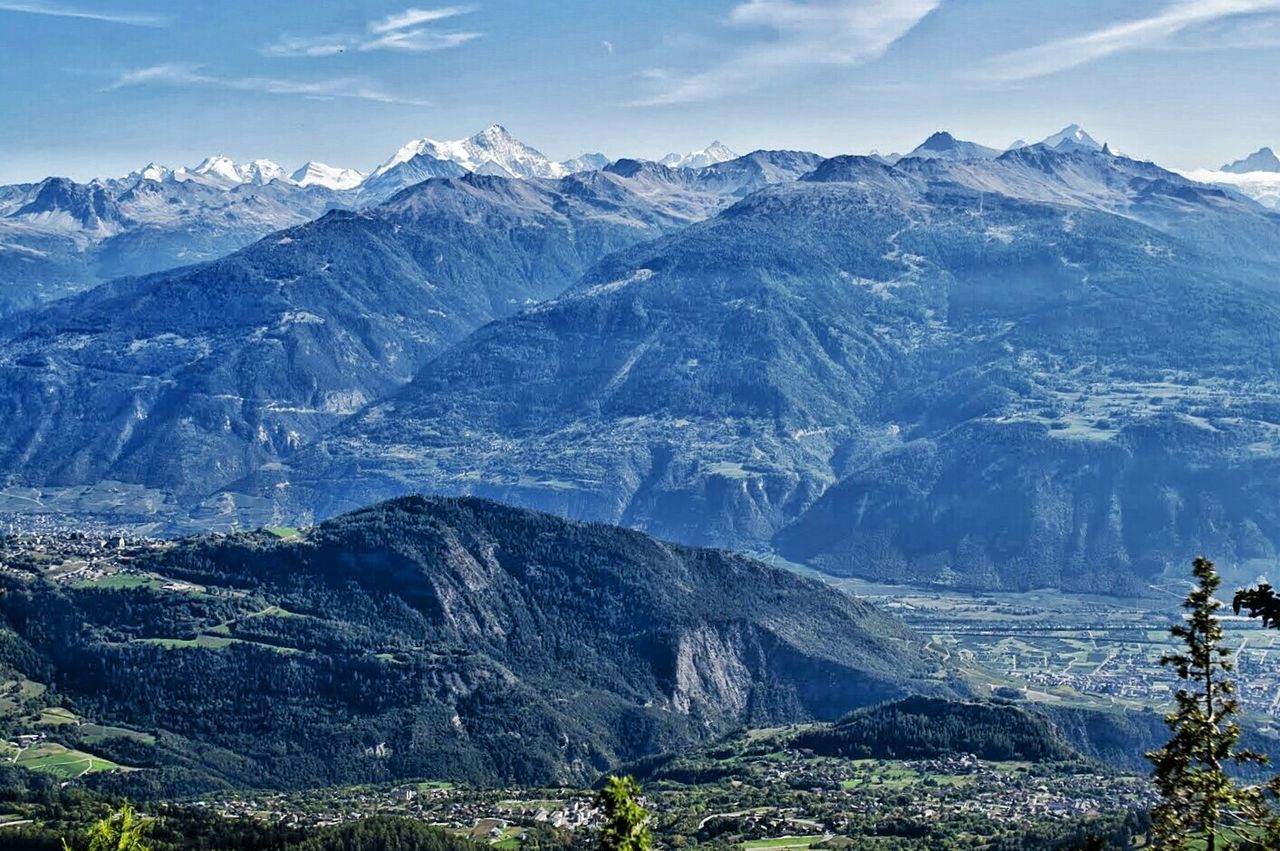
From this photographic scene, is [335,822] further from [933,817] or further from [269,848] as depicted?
[933,817]

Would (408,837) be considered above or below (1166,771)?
below

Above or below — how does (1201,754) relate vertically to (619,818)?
above

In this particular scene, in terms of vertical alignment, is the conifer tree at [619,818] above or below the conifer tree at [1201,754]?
below

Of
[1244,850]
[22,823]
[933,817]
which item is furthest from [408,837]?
[1244,850]

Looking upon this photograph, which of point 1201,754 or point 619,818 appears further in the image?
point 619,818

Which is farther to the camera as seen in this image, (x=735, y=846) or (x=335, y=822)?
(x=335, y=822)

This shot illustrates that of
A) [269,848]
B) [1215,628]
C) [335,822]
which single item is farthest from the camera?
[335,822]

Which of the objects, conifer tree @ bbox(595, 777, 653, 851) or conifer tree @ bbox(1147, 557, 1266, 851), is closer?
conifer tree @ bbox(1147, 557, 1266, 851)

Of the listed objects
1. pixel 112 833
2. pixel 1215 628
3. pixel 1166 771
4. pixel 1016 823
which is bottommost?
pixel 1016 823

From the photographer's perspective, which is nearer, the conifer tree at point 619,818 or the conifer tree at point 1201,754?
the conifer tree at point 1201,754

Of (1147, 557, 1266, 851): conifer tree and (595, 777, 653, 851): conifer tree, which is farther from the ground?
(1147, 557, 1266, 851): conifer tree

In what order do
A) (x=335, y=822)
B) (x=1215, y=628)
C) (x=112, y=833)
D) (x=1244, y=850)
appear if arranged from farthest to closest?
(x=335, y=822)
(x=112, y=833)
(x=1244, y=850)
(x=1215, y=628)
